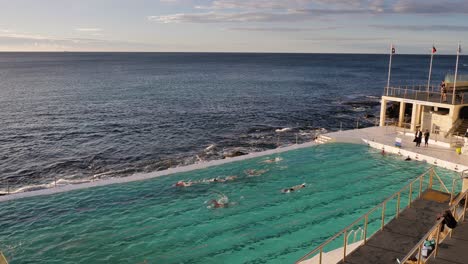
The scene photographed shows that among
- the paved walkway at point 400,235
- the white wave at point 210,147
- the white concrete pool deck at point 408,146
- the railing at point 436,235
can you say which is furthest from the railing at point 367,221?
the white wave at point 210,147

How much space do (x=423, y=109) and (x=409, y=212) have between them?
23771 mm

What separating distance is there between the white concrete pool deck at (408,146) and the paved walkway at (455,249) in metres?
15.4

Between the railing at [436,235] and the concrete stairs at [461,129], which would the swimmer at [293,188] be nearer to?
the railing at [436,235]

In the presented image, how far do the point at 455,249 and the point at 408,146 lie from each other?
20.3 meters

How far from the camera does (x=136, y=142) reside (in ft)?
127

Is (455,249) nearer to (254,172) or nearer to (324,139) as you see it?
(254,172)

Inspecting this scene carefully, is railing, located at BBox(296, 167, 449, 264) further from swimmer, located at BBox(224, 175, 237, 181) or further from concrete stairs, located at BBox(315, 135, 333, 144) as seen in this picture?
concrete stairs, located at BBox(315, 135, 333, 144)

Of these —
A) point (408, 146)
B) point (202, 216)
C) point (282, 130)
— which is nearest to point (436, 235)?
point (202, 216)

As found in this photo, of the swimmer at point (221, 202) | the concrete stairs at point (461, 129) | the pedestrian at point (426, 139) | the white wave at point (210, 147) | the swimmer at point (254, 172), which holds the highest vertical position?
the concrete stairs at point (461, 129)

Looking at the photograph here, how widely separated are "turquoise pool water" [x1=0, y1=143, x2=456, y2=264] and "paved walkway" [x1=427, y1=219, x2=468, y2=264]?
615 centimetres

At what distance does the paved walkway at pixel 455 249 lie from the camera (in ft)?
30.3

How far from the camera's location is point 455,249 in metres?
9.76

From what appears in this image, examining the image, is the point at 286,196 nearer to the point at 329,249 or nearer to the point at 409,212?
the point at 329,249

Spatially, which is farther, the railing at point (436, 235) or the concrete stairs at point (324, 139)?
the concrete stairs at point (324, 139)
